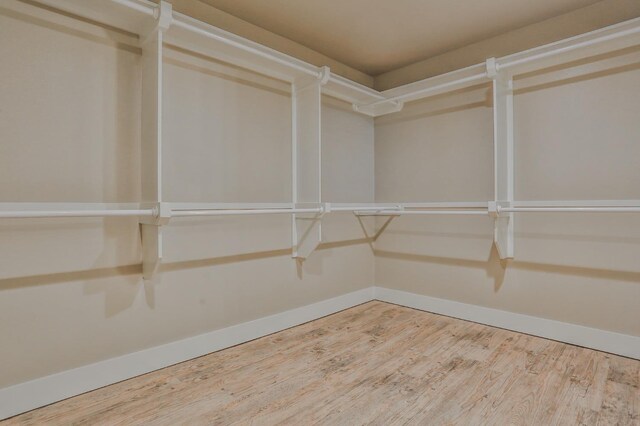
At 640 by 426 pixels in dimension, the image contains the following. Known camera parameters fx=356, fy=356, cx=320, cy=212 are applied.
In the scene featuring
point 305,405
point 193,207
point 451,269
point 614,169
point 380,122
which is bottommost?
point 305,405

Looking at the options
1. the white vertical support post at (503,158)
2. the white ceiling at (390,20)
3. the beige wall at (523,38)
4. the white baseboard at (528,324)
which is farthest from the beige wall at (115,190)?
the white vertical support post at (503,158)

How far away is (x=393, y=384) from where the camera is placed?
66.4 inches

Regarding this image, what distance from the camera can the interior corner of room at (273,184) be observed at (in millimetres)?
1539

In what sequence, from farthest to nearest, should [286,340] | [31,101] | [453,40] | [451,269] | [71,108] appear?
[451,269]
[453,40]
[286,340]
[71,108]
[31,101]

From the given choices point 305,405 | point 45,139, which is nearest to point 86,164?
point 45,139

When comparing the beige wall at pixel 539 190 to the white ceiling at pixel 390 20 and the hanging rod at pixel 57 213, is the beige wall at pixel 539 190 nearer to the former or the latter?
the white ceiling at pixel 390 20

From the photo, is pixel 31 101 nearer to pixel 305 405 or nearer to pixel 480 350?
pixel 305 405

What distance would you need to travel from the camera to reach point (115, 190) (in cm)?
173

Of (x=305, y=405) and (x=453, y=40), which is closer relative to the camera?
(x=305, y=405)

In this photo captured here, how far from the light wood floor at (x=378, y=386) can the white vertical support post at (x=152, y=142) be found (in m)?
0.60

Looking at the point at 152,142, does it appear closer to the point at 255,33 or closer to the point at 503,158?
the point at 255,33

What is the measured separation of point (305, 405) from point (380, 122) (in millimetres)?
2380

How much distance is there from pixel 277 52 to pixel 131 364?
1851mm

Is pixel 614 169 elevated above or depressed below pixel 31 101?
below
